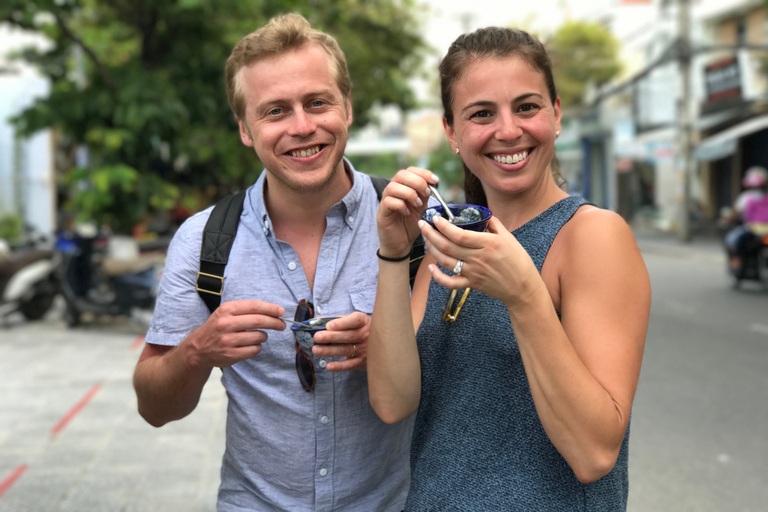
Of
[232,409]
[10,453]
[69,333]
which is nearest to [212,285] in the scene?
[232,409]

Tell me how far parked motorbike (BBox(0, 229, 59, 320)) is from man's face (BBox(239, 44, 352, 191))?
29.4 feet

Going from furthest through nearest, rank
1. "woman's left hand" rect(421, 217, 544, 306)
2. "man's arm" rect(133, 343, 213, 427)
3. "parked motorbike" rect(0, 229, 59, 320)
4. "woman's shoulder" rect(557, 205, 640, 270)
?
"parked motorbike" rect(0, 229, 59, 320)
"man's arm" rect(133, 343, 213, 427)
"woman's shoulder" rect(557, 205, 640, 270)
"woman's left hand" rect(421, 217, 544, 306)

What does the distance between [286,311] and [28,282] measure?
9021 mm

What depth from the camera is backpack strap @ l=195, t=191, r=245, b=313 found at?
206 cm

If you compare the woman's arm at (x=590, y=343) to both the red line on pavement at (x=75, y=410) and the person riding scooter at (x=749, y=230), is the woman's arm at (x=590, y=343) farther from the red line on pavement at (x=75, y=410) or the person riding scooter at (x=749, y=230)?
the person riding scooter at (x=749, y=230)

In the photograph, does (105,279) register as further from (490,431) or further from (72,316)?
(490,431)

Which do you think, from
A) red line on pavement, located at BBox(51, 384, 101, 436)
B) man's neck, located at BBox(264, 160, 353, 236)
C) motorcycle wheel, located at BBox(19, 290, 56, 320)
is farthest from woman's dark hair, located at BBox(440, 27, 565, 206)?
motorcycle wheel, located at BBox(19, 290, 56, 320)

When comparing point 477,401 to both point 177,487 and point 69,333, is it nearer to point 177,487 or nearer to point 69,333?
point 177,487

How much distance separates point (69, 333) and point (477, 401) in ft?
29.5

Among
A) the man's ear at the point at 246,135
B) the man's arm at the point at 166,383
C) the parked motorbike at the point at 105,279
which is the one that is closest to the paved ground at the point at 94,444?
the parked motorbike at the point at 105,279

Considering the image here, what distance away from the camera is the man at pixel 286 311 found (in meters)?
2.07

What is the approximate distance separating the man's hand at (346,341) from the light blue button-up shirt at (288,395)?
5.7 inches

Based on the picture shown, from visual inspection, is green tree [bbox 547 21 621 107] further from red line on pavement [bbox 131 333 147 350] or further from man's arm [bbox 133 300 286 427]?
man's arm [bbox 133 300 286 427]

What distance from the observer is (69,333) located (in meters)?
9.70
